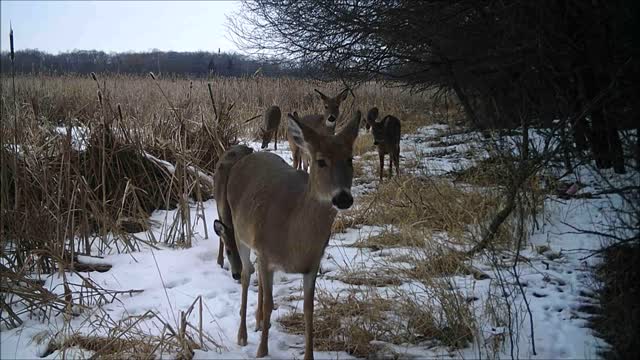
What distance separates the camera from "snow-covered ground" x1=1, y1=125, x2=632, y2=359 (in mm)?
3208

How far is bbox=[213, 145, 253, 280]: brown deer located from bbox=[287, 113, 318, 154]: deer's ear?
1.19m

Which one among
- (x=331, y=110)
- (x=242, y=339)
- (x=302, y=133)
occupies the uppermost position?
(x=331, y=110)

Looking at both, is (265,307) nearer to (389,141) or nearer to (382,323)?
(382,323)

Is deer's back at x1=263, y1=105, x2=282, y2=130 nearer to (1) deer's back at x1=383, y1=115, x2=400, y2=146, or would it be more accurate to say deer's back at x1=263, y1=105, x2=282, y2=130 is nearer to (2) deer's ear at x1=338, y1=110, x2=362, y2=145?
(1) deer's back at x1=383, y1=115, x2=400, y2=146

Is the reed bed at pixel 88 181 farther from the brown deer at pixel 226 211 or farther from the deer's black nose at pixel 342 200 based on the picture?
the deer's black nose at pixel 342 200

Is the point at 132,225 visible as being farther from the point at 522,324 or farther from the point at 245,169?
the point at 522,324

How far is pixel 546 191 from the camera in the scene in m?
5.47

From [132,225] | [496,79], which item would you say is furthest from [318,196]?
[132,225]

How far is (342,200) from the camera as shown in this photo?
9.18 ft

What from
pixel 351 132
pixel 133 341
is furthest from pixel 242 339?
pixel 351 132

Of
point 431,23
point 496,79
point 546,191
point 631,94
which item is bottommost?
point 546,191

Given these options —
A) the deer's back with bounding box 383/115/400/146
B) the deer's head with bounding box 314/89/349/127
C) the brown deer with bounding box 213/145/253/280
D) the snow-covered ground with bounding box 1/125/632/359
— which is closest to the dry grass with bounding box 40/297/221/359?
the snow-covered ground with bounding box 1/125/632/359

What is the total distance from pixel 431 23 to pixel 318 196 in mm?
2901

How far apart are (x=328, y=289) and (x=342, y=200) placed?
5.81 feet
